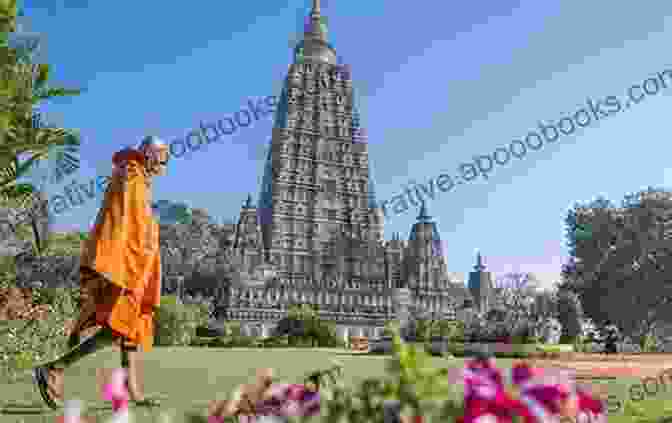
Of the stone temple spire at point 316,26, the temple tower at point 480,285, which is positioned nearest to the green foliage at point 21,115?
the stone temple spire at point 316,26

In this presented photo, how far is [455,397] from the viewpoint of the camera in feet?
4.59

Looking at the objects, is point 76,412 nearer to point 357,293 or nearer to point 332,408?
point 332,408

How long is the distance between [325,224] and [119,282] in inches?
1781

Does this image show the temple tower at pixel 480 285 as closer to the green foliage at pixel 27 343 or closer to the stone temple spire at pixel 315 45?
the stone temple spire at pixel 315 45

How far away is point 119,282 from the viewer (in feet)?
14.2

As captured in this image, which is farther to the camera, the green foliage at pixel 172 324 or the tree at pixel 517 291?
the tree at pixel 517 291

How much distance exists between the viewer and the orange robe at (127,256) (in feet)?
14.4

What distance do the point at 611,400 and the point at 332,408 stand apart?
16.1ft

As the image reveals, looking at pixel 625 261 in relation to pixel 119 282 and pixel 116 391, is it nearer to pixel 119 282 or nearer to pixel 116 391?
pixel 119 282

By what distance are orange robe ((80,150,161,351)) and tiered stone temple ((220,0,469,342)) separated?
38.7 metres

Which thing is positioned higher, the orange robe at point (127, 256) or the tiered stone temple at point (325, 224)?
the tiered stone temple at point (325, 224)

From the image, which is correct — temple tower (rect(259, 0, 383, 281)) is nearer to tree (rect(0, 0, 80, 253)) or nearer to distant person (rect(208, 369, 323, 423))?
tree (rect(0, 0, 80, 253))

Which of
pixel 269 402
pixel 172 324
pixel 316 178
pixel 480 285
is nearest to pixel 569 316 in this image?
pixel 172 324

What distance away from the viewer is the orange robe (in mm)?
4379
